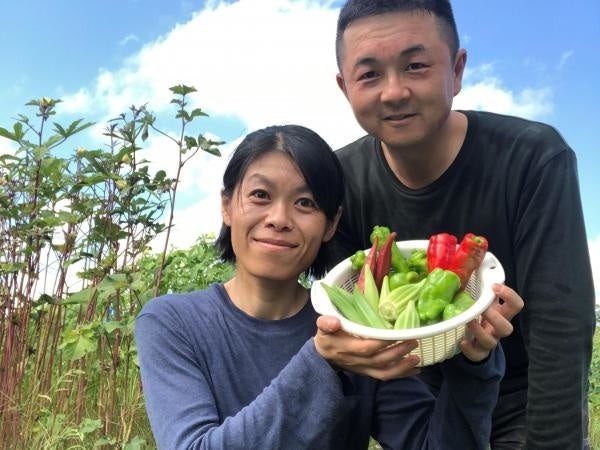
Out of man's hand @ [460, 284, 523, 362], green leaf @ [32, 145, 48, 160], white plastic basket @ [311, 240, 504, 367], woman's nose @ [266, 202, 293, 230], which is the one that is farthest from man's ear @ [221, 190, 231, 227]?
green leaf @ [32, 145, 48, 160]

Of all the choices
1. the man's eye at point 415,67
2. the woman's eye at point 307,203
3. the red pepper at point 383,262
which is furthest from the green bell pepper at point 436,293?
the man's eye at point 415,67

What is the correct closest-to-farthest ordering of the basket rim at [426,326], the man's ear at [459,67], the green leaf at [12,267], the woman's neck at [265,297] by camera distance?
the basket rim at [426,326] < the woman's neck at [265,297] < the man's ear at [459,67] < the green leaf at [12,267]

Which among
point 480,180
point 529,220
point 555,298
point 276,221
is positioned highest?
point 480,180

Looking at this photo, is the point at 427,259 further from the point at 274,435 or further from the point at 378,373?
the point at 274,435

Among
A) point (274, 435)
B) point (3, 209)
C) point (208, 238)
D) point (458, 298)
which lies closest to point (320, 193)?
point (458, 298)

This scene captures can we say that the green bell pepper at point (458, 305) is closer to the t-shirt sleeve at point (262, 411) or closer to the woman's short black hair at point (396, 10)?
the t-shirt sleeve at point (262, 411)

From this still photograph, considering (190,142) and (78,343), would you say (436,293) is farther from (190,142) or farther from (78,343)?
(78,343)

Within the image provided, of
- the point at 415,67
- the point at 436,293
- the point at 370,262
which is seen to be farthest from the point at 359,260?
the point at 415,67

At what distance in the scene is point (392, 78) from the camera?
1.91m

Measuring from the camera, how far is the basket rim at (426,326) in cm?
140

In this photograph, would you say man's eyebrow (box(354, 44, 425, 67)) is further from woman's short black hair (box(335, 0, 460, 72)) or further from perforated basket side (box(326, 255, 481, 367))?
perforated basket side (box(326, 255, 481, 367))

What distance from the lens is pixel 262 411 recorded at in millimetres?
1527

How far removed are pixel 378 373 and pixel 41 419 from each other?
221 centimetres

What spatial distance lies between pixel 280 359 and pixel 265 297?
0.16 meters
